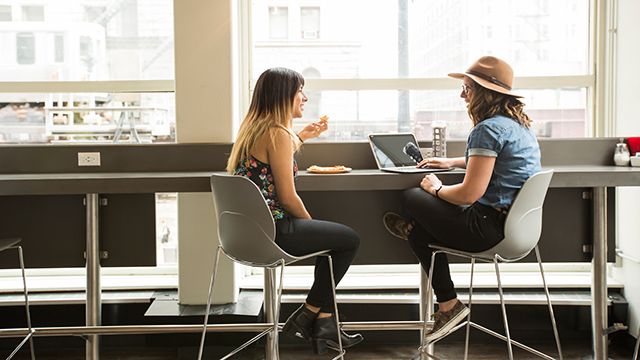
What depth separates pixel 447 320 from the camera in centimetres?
254

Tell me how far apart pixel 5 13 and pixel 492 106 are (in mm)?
2779

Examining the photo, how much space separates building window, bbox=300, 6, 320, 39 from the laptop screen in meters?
0.86

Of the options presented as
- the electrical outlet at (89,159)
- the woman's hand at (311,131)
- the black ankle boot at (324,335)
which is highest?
the woman's hand at (311,131)

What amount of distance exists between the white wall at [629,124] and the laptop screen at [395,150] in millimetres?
1191

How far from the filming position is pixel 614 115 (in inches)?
135

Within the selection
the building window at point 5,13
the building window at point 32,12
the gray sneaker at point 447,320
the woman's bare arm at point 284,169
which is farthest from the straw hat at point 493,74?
the building window at point 5,13

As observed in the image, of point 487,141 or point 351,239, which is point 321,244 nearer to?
point 351,239

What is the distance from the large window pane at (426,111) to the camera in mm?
3553

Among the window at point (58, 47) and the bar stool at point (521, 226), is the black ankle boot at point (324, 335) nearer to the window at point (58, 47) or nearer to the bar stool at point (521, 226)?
the bar stool at point (521, 226)

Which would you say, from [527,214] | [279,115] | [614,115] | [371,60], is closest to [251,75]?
[371,60]

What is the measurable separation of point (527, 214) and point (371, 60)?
1.54 metres

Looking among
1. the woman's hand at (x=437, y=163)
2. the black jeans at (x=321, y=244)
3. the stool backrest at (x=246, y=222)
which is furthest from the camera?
the woman's hand at (x=437, y=163)

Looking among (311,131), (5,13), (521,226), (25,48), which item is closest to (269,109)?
(311,131)

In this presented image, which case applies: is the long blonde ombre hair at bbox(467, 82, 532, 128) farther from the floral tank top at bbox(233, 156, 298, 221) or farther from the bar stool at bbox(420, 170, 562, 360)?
the floral tank top at bbox(233, 156, 298, 221)
